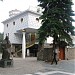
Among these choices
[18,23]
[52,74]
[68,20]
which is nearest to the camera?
[52,74]

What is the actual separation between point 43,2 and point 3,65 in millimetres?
Answer: 10474

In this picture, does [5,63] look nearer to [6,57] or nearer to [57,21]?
[6,57]

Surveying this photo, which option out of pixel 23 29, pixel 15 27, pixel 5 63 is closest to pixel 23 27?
pixel 23 29

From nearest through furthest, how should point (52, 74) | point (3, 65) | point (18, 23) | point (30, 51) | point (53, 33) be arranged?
1. point (52, 74)
2. point (3, 65)
3. point (53, 33)
4. point (18, 23)
5. point (30, 51)

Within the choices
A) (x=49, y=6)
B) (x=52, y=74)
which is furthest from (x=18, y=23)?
(x=52, y=74)

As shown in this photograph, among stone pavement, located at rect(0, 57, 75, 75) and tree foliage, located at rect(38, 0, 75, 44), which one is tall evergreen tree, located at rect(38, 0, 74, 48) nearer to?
tree foliage, located at rect(38, 0, 75, 44)

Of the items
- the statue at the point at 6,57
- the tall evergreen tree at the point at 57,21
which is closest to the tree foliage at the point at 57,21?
the tall evergreen tree at the point at 57,21

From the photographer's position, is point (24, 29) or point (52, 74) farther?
point (24, 29)

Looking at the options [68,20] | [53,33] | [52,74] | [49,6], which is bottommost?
[52,74]

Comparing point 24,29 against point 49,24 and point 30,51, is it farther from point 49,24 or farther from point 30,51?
point 49,24

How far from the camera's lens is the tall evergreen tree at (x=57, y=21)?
2297 centimetres

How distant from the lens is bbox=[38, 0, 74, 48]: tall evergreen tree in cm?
2297

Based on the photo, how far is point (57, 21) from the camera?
23125mm

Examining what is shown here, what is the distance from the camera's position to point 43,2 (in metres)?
24.9
